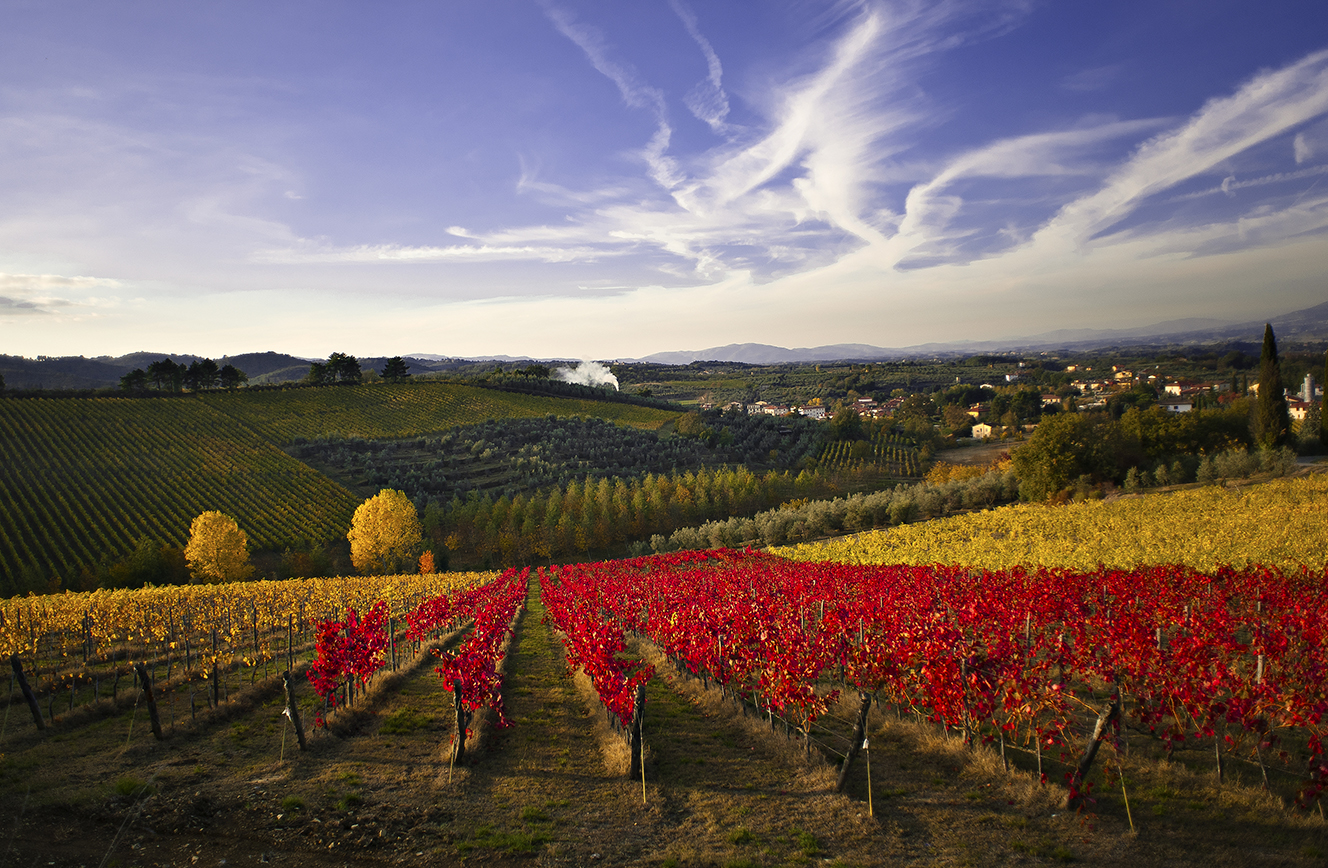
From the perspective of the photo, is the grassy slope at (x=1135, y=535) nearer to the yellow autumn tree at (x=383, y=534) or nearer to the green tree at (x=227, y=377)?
the yellow autumn tree at (x=383, y=534)

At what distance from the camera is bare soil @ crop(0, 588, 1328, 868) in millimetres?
7594

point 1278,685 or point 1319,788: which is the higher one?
point 1278,685

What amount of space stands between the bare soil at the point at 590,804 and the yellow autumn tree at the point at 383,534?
128 feet

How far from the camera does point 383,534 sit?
49750 millimetres

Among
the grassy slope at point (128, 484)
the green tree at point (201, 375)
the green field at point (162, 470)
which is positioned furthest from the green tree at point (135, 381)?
the grassy slope at point (128, 484)

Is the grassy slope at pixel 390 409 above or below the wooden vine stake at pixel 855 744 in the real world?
above

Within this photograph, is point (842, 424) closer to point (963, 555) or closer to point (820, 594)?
point (963, 555)

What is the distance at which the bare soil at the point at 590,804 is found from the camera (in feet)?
24.9

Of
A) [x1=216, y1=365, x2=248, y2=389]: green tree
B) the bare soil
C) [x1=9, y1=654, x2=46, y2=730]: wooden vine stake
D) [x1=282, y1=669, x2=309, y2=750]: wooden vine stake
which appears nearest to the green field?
[x1=216, y1=365, x2=248, y2=389]: green tree

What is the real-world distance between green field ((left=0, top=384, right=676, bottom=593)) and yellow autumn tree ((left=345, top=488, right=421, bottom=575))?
266 inches

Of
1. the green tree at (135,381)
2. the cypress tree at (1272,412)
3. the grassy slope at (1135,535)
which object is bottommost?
the grassy slope at (1135,535)

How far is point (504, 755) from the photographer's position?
36.9 ft

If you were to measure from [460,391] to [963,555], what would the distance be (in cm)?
9731

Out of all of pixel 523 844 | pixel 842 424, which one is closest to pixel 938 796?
pixel 523 844
